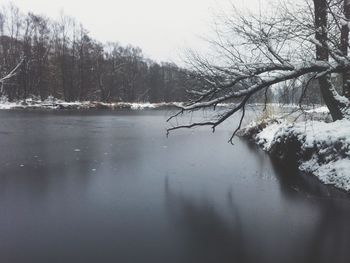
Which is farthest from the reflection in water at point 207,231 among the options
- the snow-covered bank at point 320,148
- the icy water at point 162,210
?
the snow-covered bank at point 320,148

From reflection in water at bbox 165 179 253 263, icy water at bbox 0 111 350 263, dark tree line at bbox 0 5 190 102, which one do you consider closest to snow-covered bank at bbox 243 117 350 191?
icy water at bbox 0 111 350 263

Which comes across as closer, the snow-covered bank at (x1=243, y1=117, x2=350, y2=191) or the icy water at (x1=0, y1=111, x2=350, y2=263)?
the icy water at (x1=0, y1=111, x2=350, y2=263)

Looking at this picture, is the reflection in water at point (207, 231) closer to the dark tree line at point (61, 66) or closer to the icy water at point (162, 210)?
the icy water at point (162, 210)

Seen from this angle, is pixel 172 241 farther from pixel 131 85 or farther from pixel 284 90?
pixel 131 85

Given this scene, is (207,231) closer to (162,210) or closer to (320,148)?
(162,210)

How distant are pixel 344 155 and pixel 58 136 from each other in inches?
531

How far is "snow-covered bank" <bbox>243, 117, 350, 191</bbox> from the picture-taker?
10.0 meters

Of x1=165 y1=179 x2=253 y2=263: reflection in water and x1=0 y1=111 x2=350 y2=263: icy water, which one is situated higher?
x1=0 y1=111 x2=350 y2=263: icy water

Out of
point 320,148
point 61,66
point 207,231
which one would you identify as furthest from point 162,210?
point 61,66

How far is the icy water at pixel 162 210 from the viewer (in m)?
5.96

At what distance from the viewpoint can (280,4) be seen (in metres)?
9.59

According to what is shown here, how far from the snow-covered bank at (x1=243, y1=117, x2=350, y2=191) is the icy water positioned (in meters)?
0.43

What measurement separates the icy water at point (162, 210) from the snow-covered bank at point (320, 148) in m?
0.43

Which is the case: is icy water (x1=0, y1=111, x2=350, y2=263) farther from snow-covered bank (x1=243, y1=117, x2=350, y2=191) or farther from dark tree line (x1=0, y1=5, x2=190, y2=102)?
dark tree line (x1=0, y1=5, x2=190, y2=102)
